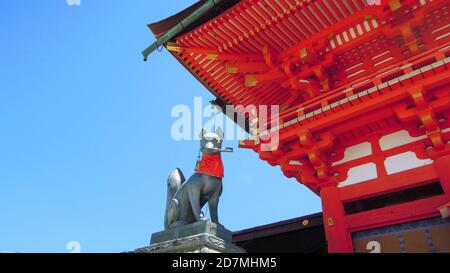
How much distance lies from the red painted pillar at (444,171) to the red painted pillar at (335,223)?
5.09 feet

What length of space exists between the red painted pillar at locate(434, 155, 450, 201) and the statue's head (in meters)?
3.42

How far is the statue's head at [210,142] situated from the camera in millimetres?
5984

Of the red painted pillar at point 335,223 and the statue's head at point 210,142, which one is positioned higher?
the statue's head at point 210,142

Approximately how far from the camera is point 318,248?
25.7 feet

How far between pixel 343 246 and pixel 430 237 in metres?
1.25

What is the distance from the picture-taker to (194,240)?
487cm

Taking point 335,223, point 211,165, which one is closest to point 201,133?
point 211,165

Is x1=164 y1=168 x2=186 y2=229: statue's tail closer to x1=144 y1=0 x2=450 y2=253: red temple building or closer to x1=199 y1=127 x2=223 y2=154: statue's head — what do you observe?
x1=199 y1=127 x2=223 y2=154: statue's head

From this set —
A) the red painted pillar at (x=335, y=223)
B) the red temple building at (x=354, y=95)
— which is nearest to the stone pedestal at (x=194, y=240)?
the red painted pillar at (x=335, y=223)

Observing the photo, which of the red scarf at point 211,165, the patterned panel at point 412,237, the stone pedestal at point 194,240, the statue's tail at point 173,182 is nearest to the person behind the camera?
the stone pedestal at point 194,240

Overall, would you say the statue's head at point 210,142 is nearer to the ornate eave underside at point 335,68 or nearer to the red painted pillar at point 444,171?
the ornate eave underside at point 335,68

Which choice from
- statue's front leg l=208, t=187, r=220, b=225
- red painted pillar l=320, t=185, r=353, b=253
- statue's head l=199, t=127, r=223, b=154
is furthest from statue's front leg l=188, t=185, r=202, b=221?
red painted pillar l=320, t=185, r=353, b=253
